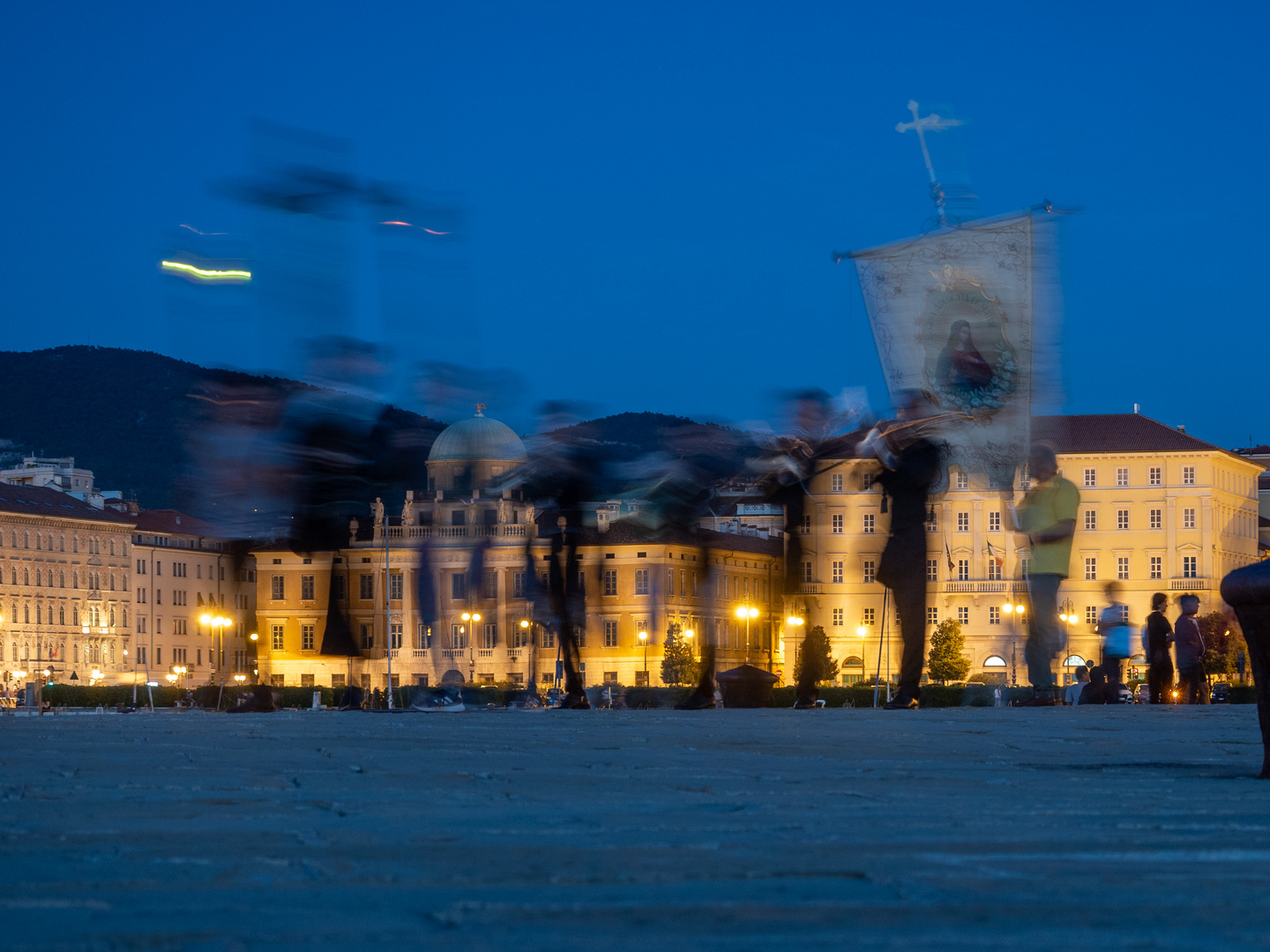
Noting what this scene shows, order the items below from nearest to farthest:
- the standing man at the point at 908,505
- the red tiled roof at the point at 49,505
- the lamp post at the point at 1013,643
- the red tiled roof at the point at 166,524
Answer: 1. the standing man at the point at 908,505
2. the lamp post at the point at 1013,643
3. the red tiled roof at the point at 49,505
4. the red tiled roof at the point at 166,524

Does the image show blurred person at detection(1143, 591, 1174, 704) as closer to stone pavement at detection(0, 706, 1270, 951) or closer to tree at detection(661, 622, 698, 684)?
stone pavement at detection(0, 706, 1270, 951)

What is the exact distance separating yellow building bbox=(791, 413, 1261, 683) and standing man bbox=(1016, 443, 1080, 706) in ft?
285

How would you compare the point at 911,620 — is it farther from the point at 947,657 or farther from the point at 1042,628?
the point at 947,657

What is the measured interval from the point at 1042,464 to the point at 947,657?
3234 inches

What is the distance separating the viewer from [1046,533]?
1278cm

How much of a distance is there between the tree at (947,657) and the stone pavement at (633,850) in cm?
8769

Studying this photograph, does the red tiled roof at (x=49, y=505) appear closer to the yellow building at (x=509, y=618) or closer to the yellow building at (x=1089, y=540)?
the yellow building at (x=509, y=618)

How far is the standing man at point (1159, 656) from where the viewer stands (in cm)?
1784

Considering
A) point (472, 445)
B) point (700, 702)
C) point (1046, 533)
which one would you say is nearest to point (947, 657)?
point (472, 445)

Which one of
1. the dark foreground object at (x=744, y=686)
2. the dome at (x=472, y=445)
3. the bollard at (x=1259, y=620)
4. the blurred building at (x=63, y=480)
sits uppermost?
the blurred building at (x=63, y=480)

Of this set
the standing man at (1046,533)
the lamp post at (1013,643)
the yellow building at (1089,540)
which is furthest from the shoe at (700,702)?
the yellow building at (1089,540)

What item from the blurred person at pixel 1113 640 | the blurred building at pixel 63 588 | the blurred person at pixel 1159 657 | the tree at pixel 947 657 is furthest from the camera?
the blurred building at pixel 63 588

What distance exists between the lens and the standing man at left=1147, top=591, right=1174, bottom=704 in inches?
703

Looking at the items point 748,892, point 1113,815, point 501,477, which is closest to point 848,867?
point 748,892
